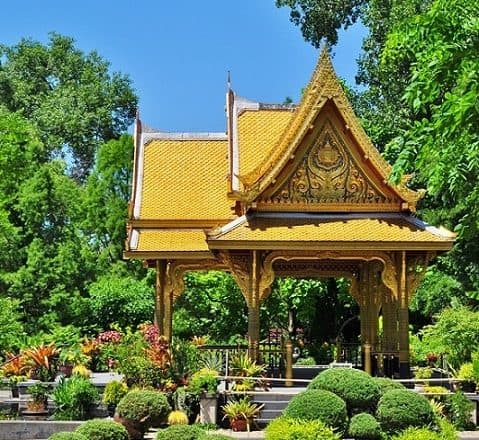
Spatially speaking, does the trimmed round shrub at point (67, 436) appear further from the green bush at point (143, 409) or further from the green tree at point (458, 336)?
the green tree at point (458, 336)

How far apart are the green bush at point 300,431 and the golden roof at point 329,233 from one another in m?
5.72

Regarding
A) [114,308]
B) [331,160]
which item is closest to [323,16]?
[114,308]

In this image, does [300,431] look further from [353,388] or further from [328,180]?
[328,180]

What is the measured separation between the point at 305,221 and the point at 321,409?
617 cm

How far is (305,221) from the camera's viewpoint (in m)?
15.8

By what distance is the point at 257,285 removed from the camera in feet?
50.0

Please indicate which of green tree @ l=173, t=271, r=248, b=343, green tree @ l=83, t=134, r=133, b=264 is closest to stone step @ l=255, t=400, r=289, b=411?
green tree @ l=173, t=271, r=248, b=343

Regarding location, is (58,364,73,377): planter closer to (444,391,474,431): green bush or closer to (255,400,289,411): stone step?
(255,400,289,411): stone step

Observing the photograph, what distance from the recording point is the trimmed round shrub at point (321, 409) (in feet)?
33.0

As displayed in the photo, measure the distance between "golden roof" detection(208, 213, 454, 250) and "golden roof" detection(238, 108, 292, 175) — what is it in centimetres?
238

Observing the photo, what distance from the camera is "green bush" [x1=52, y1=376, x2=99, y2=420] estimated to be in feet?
44.5

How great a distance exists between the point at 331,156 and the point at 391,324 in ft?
12.8

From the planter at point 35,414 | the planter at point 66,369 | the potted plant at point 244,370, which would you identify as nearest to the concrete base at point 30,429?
the planter at point 35,414

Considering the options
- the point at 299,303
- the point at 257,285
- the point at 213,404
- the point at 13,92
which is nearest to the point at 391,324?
the point at 257,285
